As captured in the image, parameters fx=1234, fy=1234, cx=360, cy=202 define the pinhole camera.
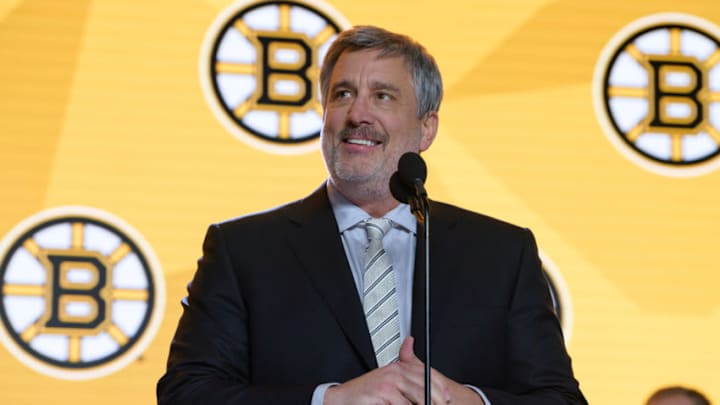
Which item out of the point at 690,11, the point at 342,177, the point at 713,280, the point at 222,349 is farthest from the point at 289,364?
the point at 690,11

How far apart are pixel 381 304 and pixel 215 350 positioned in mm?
295

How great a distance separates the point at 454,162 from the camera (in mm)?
3920

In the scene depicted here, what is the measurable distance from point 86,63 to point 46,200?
0.44 meters

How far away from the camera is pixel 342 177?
7.39ft

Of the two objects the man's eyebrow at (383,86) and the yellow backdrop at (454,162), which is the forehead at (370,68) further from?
the yellow backdrop at (454,162)

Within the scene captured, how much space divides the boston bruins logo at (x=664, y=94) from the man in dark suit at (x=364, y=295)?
187 cm

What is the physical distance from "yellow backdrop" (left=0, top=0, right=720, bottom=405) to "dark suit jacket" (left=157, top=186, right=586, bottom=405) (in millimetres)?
1557

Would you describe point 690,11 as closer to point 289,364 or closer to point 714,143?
point 714,143

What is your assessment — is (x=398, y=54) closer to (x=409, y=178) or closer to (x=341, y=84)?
(x=341, y=84)

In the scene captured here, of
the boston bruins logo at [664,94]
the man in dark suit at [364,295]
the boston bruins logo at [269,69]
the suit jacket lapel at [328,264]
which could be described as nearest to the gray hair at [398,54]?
the man in dark suit at [364,295]

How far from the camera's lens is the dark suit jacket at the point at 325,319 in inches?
81.0

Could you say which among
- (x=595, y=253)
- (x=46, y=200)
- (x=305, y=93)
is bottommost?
(x=595, y=253)

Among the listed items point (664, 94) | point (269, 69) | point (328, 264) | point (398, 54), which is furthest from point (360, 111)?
point (664, 94)

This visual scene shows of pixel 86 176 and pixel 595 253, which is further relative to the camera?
pixel 595 253
